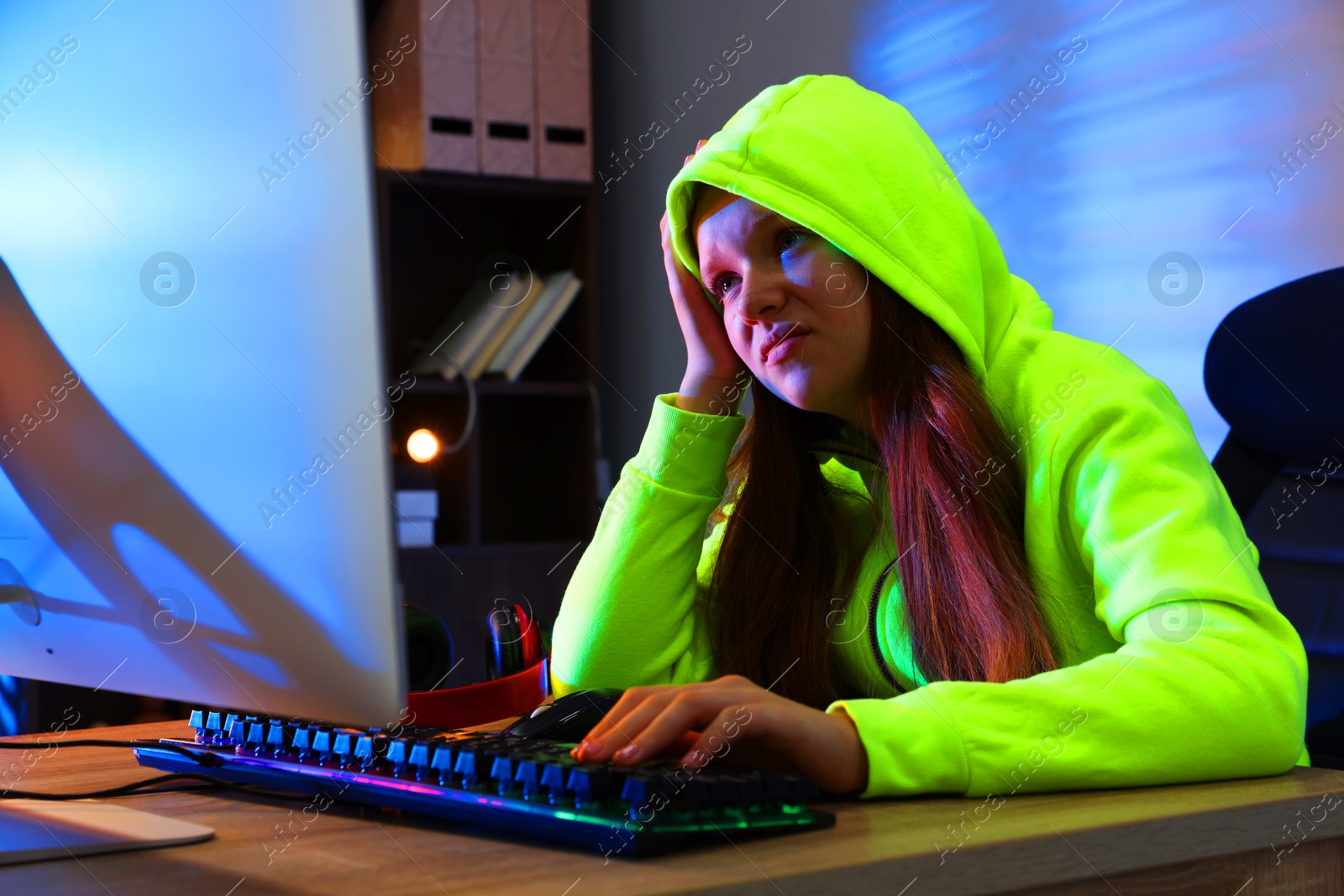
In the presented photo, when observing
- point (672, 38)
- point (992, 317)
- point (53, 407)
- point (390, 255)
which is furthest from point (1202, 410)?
point (390, 255)

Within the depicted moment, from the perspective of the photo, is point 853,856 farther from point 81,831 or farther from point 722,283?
point 722,283

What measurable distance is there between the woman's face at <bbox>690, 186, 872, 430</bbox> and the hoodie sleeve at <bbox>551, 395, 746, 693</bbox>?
0.41ft

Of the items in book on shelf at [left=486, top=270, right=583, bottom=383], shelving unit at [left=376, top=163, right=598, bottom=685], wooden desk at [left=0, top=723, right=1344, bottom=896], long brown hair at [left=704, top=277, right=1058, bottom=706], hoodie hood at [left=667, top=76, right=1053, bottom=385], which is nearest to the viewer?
wooden desk at [left=0, top=723, right=1344, bottom=896]

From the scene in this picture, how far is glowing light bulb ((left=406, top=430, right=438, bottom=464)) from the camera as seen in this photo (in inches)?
113

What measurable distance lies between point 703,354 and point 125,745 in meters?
0.68

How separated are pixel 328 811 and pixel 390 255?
2.46 m

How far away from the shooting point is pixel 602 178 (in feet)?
10.2

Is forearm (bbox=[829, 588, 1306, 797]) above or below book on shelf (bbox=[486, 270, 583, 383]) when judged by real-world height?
below

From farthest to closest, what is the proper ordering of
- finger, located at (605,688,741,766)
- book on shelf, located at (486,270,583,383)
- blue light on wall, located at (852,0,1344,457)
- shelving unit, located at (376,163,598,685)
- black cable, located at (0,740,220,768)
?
book on shelf, located at (486,270,583,383), shelving unit, located at (376,163,598,685), blue light on wall, located at (852,0,1344,457), black cable, located at (0,740,220,768), finger, located at (605,688,741,766)

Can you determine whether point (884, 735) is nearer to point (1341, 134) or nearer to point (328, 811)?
point (328, 811)

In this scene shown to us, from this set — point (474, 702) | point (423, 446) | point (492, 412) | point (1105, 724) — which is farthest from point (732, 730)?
point (492, 412)

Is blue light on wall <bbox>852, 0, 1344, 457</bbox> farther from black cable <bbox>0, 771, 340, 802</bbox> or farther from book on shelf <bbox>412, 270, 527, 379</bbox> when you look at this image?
black cable <bbox>0, 771, 340, 802</bbox>

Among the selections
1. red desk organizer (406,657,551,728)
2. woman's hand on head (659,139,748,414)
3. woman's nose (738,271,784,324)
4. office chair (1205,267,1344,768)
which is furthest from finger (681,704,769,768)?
office chair (1205,267,1344,768)

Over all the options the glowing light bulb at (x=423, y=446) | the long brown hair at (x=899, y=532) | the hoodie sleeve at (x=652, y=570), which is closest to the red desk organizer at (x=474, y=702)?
the hoodie sleeve at (x=652, y=570)
